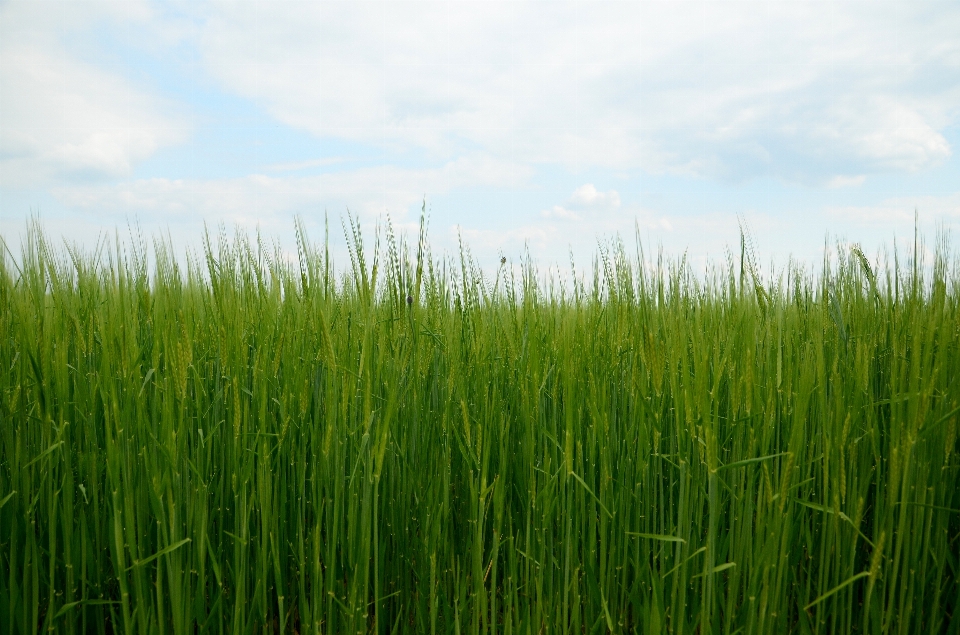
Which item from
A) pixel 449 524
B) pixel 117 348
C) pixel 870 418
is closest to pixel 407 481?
pixel 449 524

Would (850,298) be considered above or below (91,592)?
above

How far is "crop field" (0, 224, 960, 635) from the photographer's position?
1.20 metres

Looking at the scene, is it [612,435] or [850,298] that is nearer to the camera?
[612,435]

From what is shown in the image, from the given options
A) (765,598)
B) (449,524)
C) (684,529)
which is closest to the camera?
(765,598)

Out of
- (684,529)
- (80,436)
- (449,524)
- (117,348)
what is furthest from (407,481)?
(80,436)

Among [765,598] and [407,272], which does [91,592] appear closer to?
[407,272]

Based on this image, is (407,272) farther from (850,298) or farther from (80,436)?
(850,298)

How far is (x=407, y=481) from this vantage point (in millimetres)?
1472

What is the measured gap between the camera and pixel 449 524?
1515mm

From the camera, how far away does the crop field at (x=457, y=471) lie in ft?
3.95

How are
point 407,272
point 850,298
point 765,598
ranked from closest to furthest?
point 765,598
point 407,272
point 850,298

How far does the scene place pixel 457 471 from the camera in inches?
66.1

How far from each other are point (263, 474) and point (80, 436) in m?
0.76

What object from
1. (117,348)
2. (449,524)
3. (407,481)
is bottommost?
(449,524)
